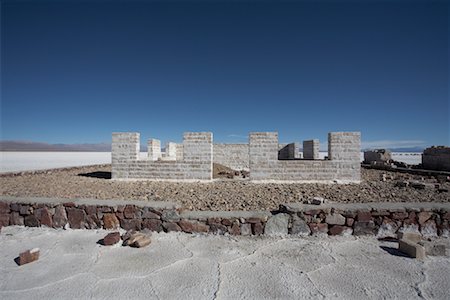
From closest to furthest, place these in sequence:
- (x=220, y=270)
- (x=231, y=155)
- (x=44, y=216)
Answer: (x=220, y=270), (x=44, y=216), (x=231, y=155)

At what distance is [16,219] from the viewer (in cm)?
450

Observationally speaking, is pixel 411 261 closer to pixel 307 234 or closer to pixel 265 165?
pixel 307 234

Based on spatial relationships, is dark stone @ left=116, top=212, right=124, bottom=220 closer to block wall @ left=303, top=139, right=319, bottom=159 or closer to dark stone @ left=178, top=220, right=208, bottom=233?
dark stone @ left=178, top=220, right=208, bottom=233

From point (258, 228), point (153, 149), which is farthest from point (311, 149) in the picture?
point (258, 228)

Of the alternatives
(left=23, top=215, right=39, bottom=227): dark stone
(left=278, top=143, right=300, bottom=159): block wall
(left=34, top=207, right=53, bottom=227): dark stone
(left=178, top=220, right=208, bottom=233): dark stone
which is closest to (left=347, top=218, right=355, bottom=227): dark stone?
(left=178, top=220, right=208, bottom=233): dark stone

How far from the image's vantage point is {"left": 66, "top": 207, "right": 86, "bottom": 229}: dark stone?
169 inches

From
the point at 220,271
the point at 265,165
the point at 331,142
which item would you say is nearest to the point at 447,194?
the point at 331,142

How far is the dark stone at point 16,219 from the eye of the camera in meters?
4.49

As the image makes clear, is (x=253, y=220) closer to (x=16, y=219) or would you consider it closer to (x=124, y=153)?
(x=16, y=219)

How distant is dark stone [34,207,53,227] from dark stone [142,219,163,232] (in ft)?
5.93

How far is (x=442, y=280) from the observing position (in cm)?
273

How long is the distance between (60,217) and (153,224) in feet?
5.85

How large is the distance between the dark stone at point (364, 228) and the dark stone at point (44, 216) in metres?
5.39

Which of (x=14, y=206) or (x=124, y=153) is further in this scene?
(x=124, y=153)
